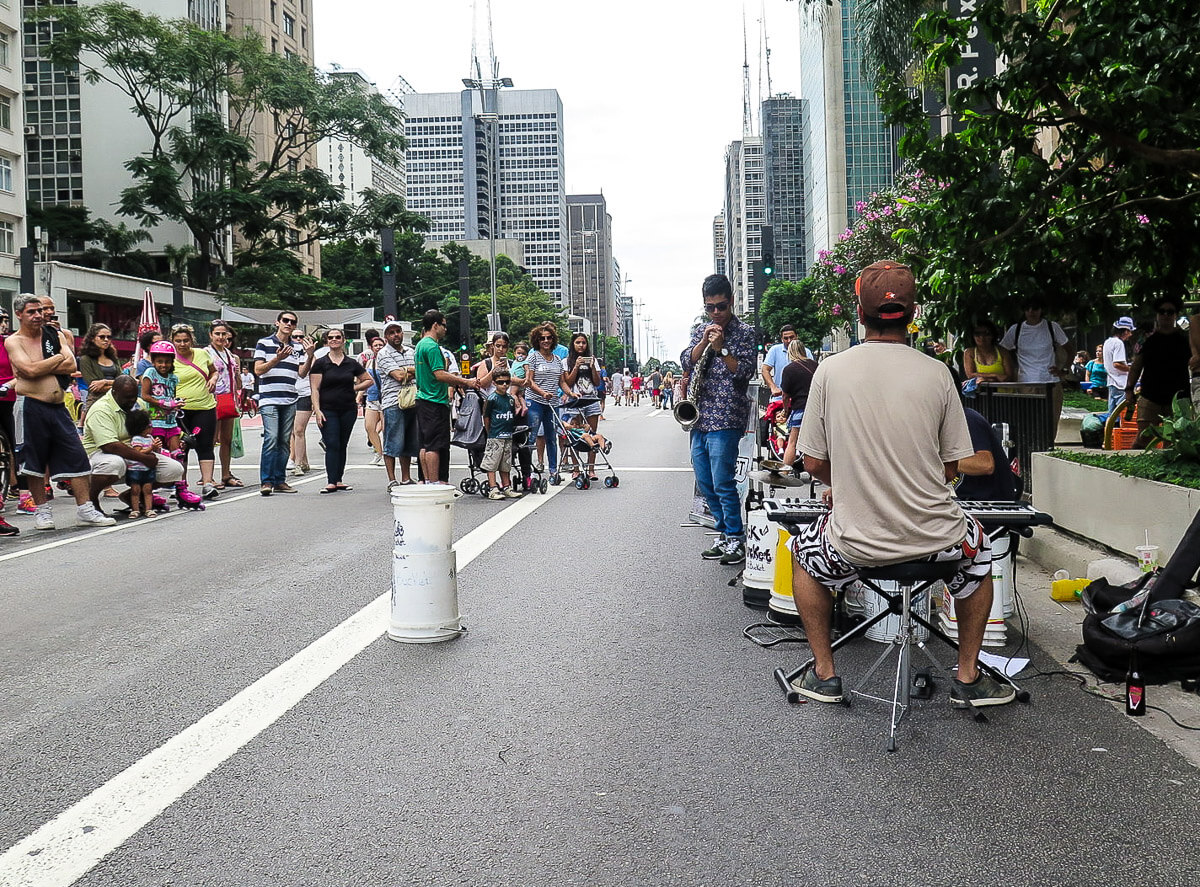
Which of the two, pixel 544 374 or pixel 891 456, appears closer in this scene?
pixel 891 456

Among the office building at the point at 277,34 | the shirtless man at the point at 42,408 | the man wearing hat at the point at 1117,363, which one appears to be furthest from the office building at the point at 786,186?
the shirtless man at the point at 42,408

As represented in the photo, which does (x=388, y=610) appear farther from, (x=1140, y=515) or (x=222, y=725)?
(x=1140, y=515)

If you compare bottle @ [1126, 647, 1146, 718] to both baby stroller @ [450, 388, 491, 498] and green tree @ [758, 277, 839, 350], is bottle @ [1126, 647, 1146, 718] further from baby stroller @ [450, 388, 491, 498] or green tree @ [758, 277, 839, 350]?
green tree @ [758, 277, 839, 350]

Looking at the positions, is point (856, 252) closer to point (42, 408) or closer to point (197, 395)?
point (197, 395)

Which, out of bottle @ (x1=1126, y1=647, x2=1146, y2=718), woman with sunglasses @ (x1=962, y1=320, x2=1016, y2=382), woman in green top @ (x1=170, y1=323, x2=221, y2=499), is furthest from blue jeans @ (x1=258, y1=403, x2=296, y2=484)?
bottle @ (x1=1126, y1=647, x2=1146, y2=718)

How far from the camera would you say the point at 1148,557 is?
690 cm

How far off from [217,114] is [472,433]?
4825 cm

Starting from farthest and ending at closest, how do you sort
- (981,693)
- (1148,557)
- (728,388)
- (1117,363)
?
1. (1117,363)
2. (728,388)
3. (1148,557)
4. (981,693)

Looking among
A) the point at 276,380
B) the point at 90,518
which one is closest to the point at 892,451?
the point at 90,518

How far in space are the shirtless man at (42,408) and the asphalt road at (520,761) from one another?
11.9 feet

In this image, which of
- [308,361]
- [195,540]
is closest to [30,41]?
[308,361]

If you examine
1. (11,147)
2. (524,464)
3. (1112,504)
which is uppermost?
(11,147)

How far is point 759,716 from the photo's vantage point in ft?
15.9

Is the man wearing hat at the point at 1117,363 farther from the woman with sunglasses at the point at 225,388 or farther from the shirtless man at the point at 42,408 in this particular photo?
the shirtless man at the point at 42,408
